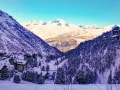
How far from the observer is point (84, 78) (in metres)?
179

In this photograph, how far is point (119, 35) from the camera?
2248 centimetres

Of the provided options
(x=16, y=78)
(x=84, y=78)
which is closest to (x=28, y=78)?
(x=16, y=78)

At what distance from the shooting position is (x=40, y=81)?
514ft

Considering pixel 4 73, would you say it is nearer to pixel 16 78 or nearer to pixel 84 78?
pixel 16 78

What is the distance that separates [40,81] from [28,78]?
12.2 meters

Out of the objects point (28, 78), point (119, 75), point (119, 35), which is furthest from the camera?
point (119, 75)

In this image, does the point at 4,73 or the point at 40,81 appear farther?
the point at 4,73

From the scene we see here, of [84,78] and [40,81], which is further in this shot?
[84,78]

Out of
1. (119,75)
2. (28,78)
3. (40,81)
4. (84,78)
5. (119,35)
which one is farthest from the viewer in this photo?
(119,75)

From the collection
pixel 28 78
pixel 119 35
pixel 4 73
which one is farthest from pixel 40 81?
pixel 119 35

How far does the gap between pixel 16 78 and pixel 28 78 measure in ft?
28.5

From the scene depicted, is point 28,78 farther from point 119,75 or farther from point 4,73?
point 119,75

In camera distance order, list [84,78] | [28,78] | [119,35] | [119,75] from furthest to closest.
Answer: [119,75] < [84,78] < [28,78] < [119,35]

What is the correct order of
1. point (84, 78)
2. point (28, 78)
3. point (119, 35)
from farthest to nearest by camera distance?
point (84, 78), point (28, 78), point (119, 35)
